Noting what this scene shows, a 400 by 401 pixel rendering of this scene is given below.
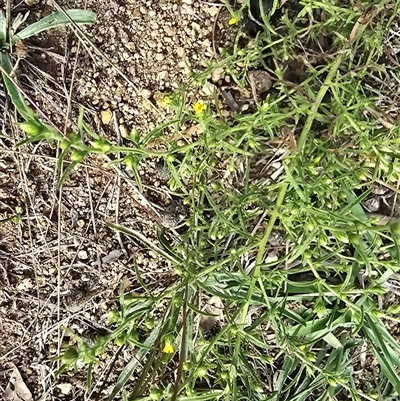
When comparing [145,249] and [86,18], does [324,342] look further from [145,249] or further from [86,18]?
[86,18]

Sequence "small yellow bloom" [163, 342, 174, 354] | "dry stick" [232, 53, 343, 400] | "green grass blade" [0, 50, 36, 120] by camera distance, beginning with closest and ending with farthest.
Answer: "small yellow bloom" [163, 342, 174, 354] < "dry stick" [232, 53, 343, 400] < "green grass blade" [0, 50, 36, 120]

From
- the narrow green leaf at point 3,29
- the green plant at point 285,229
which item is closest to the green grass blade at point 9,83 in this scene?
the narrow green leaf at point 3,29

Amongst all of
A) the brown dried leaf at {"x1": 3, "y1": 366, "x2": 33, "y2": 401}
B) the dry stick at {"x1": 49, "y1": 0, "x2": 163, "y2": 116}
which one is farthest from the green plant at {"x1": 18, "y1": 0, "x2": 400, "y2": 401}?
the brown dried leaf at {"x1": 3, "y1": 366, "x2": 33, "y2": 401}

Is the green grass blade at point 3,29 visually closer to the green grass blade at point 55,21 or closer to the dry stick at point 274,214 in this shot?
the green grass blade at point 55,21

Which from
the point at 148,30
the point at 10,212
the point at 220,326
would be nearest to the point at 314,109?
the point at 148,30

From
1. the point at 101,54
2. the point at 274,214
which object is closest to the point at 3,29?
the point at 101,54

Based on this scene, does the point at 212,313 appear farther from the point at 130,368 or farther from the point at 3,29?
the point at 3,29

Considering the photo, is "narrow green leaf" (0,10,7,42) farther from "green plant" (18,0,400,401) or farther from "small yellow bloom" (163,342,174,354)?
"small yellow bloom" (163,342,174,354)
